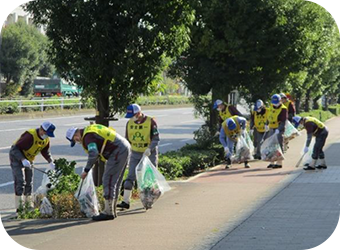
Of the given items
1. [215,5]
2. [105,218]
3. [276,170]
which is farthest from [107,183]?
[215,5]

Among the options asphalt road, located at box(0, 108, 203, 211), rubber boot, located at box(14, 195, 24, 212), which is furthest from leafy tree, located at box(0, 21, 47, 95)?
rubber boot, located at box(14, 195, 24, 212)

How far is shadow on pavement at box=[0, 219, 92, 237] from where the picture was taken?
950 centimetres

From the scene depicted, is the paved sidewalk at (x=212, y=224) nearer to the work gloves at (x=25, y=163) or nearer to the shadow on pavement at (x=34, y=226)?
the shadow on pavement at (x=34, y=226)

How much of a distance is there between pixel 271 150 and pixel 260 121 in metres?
1.82

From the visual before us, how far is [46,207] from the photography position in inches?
413

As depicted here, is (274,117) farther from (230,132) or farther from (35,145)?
(35,145)

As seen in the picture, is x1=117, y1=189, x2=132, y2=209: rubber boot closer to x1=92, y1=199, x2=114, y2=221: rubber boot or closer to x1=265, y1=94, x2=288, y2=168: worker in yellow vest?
x1=92, y1=199, x2=114, y2=221: rubber boot

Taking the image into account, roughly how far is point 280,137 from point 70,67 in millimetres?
7173

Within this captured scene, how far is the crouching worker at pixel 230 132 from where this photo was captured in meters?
17.1

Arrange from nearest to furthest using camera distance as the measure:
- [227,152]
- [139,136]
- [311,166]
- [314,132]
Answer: [139,136], [314,132], [311,166], [227,152]

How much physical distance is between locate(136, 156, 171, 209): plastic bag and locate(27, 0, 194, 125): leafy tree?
1.70m

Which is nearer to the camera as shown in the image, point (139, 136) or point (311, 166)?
point (139, 136)

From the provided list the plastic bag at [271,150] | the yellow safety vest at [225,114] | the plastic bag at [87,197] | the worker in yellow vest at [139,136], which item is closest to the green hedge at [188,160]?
the yellow safety vest at [225,114]

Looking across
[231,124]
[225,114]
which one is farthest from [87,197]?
[225,114]
